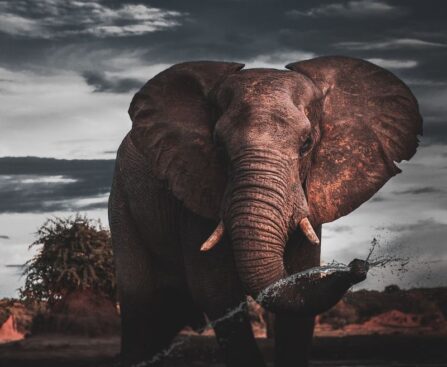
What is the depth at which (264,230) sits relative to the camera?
8.66 m

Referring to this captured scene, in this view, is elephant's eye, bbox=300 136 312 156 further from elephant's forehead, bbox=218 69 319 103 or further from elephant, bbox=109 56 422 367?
elephant's forehead, bbox=218 69 319 103

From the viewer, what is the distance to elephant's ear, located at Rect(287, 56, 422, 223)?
31.4ft

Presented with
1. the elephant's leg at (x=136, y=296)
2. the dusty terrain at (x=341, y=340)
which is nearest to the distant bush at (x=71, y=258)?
the dusty terrain at (x=341, y=340)

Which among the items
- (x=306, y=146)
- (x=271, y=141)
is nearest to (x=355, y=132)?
Answer: (x=306, y=146)

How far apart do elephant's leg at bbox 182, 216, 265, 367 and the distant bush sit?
10.8m

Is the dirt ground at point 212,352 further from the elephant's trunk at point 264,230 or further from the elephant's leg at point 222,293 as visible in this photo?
the elephant's trunk at point 264,230

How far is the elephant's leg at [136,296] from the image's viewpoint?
1148 cm

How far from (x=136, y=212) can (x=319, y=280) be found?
3220 mm

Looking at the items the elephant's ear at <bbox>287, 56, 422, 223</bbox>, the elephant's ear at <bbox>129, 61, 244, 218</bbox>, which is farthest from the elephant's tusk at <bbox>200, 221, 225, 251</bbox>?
the elephant's ear at <bbox>287, 56, 422, 223</bbox>

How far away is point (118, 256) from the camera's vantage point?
1160 centimetres

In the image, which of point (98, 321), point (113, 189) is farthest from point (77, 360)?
point (113, 189)

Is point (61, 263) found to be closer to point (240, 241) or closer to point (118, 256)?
point (118, 256)

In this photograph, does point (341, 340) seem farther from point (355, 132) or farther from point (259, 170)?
point (259, 170)

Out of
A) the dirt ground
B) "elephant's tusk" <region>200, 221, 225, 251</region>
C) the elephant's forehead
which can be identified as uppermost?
the elephant's forehead
